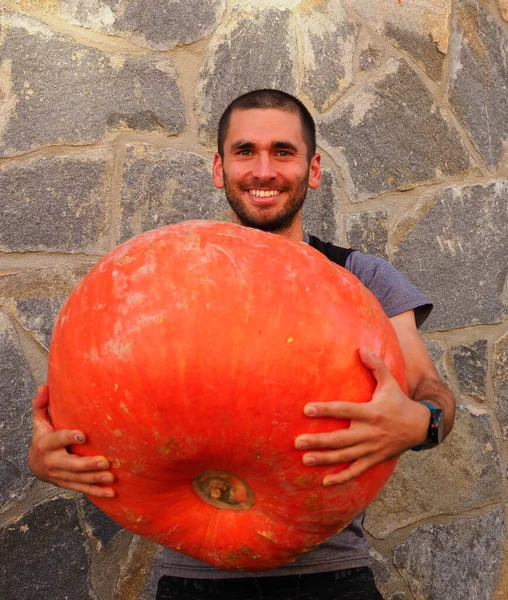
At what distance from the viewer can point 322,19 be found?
303 cm

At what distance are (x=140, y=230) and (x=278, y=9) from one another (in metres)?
1.12

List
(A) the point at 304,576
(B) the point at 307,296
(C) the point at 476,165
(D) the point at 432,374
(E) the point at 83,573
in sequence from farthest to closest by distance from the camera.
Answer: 1. (C) the point at 476,165
2. (E) the point at 83,573
3. (D) the point at 432,374
4. (A) the point at 304,576
5. (B) the point at 307,296

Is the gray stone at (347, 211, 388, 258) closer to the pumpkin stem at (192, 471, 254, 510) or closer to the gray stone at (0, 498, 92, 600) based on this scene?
the gray stone at (0, 498, 92, 600)

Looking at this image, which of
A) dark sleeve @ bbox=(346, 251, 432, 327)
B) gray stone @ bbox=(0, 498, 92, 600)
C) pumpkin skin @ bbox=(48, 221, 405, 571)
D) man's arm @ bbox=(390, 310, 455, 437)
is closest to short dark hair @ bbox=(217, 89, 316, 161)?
dark sleeve @ bbox=(346, 251, 432, 327)

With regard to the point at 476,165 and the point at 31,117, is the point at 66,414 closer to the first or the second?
the point at 31,117

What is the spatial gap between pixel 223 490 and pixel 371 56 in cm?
229

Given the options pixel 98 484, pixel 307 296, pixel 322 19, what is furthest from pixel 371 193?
pixel 98 484

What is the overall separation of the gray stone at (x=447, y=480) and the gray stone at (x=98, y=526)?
1028 millimetres

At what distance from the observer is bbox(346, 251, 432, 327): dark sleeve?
206 cm

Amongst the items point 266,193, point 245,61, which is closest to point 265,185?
point 266,193

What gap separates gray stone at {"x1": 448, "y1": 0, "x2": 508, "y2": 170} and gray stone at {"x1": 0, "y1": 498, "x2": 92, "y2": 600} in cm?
236

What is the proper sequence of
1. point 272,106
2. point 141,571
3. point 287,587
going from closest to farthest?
1. point 287,587
2. point 272,106
3. point 141,571

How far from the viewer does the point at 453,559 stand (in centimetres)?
299

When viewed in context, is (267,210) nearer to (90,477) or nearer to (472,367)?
(90,477)
